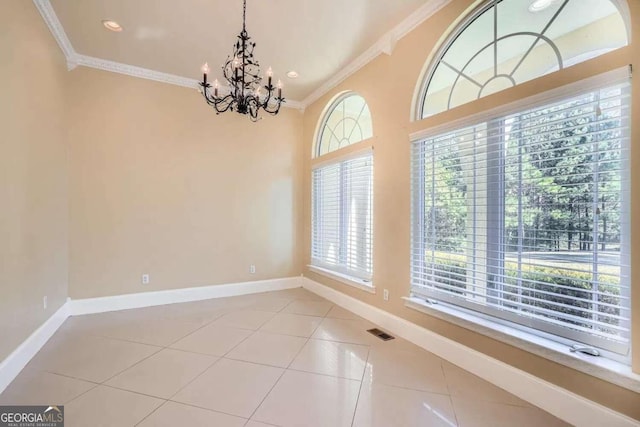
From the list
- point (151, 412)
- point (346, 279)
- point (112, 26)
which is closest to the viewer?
point (151, 412)

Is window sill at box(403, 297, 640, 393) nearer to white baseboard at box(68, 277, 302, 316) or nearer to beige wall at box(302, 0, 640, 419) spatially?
beige wall at box(302, 0, 640, 419)

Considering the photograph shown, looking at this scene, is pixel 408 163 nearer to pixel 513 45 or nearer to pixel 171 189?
pixel 513 45

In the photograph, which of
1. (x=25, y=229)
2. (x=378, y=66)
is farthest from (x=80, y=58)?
(x=378, y=66)

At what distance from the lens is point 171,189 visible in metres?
4.13

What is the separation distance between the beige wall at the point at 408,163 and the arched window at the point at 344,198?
20cm

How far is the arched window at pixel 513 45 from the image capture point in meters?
1.84

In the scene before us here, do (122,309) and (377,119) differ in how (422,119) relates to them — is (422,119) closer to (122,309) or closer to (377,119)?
(377,119)

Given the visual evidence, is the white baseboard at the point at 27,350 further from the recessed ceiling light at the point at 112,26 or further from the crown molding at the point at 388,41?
the crown molding at the point at 388,41

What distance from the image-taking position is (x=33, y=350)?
2.55 m

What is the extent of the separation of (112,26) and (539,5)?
3857mm

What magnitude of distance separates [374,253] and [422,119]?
5.21ft

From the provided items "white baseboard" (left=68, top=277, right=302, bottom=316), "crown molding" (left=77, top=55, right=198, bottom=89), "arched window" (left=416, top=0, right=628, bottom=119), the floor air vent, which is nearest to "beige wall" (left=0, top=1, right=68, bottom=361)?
"crown molding" (left=77, top=55, right=198, bottom=89)

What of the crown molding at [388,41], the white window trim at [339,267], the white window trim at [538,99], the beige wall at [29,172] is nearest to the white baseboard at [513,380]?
the white window trim at [339,267]

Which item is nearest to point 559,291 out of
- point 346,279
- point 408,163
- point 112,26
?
point 408,163
